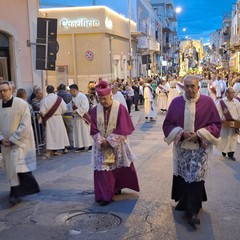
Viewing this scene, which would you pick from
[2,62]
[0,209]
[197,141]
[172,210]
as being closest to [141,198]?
[172,210]

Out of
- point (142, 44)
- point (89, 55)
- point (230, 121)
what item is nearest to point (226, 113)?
point (230, 121)

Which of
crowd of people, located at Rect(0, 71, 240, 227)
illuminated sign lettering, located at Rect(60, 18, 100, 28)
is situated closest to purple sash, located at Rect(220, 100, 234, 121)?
crowd of people, located at Rect(0, 71, 240, 227)

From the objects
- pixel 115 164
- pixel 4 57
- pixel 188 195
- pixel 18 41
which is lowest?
pixel 188 195

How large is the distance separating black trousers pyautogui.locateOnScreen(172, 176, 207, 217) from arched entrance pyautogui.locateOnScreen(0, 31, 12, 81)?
7640 mm

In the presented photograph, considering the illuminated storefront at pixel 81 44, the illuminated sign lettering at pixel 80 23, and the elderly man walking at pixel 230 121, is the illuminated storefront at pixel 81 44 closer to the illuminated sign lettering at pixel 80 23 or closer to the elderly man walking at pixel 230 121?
the illuminated sign lettering at pixel 80 23

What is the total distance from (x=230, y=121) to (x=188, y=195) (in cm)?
431

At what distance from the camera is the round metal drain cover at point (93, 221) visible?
17.9 feet

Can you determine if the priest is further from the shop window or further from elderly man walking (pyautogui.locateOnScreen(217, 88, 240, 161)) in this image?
the shop window

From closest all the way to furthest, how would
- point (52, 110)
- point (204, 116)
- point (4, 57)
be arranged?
point (204, 116) < point (52, 110) < point (4, 57)

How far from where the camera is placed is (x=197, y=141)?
17.7ft

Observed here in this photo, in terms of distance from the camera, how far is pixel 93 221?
5.68 meters

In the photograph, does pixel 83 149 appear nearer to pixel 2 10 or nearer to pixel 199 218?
pixel 2 10

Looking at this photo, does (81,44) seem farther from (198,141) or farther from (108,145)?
(198,141)

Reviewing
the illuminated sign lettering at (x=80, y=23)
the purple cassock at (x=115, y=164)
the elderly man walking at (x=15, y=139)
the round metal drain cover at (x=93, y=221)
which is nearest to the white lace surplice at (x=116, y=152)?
the purple cassock at (x=115, y=164)
